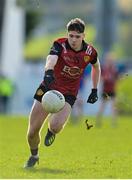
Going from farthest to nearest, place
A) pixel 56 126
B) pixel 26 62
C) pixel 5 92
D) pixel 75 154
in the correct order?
1. pixel 26 62
2. pixel 5 92
3. pixel 75 154
4. pixel 56 126

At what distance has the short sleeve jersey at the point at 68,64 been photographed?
12797mm

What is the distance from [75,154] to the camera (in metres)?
16.0

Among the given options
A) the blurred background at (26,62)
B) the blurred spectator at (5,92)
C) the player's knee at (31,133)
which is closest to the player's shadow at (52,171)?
the player's knee at (31,133)

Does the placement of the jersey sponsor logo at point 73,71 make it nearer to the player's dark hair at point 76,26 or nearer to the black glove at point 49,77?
the black glove at point 49,77

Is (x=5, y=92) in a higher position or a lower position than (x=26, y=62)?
lower

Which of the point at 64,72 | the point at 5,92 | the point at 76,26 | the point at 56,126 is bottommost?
the point at 5,92

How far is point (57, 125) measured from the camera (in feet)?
41.9

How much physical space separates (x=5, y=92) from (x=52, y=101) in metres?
22.5

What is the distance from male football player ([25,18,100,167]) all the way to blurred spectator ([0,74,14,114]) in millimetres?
21047

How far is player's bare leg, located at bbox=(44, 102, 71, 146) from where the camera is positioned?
1280 cm

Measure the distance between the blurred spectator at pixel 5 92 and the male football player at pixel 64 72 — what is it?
2105cm

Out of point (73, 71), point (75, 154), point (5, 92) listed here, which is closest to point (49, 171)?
point (73, 71)

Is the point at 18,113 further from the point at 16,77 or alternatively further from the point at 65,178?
the point at 65,178

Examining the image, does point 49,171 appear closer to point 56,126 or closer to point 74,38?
point 56,126
